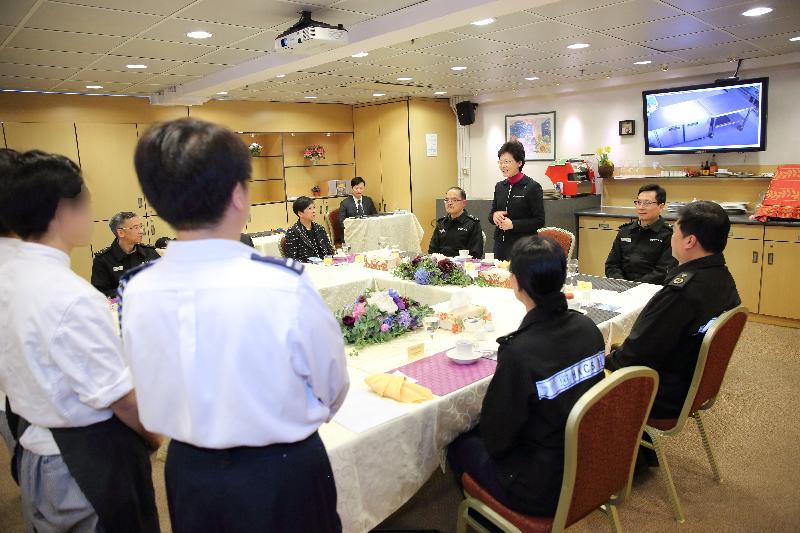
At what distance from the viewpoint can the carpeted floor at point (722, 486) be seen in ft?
7.86

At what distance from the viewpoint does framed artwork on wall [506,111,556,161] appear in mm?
7754

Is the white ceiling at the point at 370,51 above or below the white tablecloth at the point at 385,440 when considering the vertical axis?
above

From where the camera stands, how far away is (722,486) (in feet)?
8.65

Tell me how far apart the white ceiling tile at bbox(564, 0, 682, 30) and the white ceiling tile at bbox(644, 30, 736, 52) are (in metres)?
0.85

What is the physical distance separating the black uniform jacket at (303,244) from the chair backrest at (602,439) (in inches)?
142

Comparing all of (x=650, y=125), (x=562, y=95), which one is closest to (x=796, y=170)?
(x=650, y=125)

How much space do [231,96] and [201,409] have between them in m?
7.20

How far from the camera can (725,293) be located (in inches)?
93.8

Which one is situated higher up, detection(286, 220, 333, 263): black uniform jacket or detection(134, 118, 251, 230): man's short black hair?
detection(134, 118, 251, 230): man's short black hair

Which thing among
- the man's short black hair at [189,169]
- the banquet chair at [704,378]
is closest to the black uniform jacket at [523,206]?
the banquet chair at [704,378]

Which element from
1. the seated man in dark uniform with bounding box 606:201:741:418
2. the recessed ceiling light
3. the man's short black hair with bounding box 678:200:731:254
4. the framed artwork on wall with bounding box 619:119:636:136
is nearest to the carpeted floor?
the seated man in dark uniform with bounding box 606:201:741:418

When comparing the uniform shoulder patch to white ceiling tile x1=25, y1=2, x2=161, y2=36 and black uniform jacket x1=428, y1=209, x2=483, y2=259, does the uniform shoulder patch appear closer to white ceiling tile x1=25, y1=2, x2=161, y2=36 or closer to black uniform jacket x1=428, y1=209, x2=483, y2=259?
black uniform jacket x1=428, y1=209, x2=483, y2=259

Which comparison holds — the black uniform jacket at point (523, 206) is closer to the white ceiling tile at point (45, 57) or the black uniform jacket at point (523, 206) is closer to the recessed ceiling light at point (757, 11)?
the recessed ceiling light at point (757, 11)

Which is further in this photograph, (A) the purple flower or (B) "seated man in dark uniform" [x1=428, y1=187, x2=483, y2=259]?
(B) "seated man in dark uniform" [x1=428, y1=187, x2=483, y2=259]
